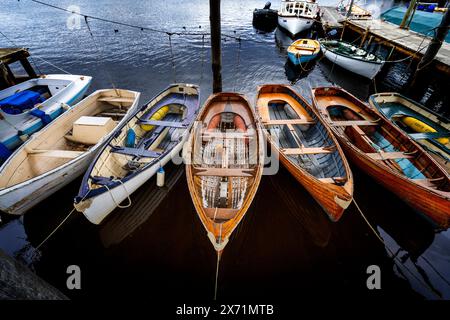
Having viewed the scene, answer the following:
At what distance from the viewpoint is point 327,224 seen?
7371mm

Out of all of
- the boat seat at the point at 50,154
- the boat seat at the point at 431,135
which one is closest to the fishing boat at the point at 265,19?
the boat seat at the point at 431,135

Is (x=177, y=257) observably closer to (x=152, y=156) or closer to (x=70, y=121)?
(x=152, y=156)

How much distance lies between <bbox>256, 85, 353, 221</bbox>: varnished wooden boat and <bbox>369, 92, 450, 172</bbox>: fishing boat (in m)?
3.78

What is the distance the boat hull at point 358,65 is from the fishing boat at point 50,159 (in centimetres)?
1778

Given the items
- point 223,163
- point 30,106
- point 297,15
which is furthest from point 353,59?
point 30,106

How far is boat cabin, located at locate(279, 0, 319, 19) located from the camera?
27.4 metres

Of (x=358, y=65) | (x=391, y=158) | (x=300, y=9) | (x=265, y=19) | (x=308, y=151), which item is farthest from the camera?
(x=265, y=19)

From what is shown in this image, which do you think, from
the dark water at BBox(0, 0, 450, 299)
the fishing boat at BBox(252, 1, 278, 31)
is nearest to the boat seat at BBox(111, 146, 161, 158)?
the dark water at BBox(0, 0, 450, 299)

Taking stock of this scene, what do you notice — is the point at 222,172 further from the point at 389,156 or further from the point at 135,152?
the point at 389,156

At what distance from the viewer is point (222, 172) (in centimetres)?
695

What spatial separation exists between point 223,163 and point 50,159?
660 cm
